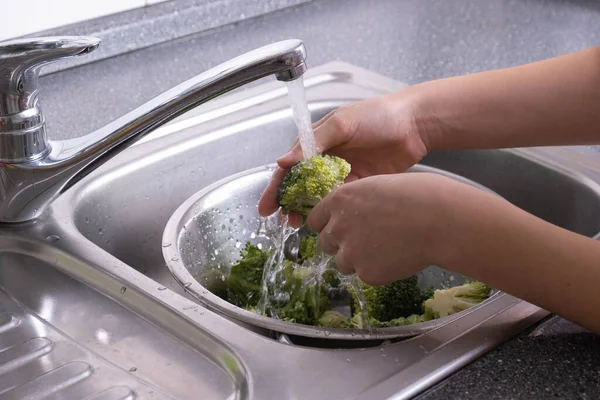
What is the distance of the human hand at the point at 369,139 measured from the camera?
116 centimetres

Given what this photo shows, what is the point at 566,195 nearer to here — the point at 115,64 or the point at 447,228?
the point at 447,228

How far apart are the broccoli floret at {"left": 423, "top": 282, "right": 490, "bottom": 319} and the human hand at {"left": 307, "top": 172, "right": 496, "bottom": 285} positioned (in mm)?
154

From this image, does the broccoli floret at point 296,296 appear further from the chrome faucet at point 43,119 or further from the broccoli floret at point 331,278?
the chrome faucet at point 43,119

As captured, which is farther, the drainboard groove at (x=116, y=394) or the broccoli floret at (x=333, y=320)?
the broccoli floret at (x=333, y=320)

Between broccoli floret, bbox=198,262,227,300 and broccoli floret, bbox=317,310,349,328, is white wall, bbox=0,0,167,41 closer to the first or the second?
broccoli floret, bbox=198,262,227,300

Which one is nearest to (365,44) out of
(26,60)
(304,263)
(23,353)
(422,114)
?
(422,114)

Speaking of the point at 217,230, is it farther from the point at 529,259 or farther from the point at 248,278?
the point at 529,259

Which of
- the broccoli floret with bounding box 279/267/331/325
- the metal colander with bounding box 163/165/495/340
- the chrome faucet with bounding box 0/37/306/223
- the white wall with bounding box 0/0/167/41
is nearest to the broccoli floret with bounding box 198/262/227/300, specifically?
the metal colander with bounding box 163/165/495/340

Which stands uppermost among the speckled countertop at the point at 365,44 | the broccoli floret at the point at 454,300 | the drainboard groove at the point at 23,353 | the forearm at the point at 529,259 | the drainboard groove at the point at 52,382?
the speckled countertop at the point at 365,44

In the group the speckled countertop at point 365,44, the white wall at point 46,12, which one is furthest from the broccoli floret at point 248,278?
the white wall at point 46,12

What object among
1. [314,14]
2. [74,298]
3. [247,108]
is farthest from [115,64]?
[74,298]

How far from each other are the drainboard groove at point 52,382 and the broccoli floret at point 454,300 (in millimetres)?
448

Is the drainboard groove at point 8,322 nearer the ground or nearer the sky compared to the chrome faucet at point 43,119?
nearer the ground

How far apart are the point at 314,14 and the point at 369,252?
1.08 m
